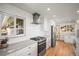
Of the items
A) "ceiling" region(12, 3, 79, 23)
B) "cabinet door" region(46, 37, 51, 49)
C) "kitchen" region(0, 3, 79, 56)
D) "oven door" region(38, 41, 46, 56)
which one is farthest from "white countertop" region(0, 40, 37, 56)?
"ceiling" region(12, 3, 79, 23)

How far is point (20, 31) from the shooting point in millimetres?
1496

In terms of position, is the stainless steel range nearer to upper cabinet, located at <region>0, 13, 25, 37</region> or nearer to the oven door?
the oven door

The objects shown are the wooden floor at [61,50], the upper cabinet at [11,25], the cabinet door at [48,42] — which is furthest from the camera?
the cabinet door at [48,42]

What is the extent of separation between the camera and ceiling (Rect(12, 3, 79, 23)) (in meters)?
1.41

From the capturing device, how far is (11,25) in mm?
1404

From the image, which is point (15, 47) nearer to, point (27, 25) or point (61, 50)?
point (27, 25)

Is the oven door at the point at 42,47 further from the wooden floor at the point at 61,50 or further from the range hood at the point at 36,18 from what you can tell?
the range hood at the point at 36,18

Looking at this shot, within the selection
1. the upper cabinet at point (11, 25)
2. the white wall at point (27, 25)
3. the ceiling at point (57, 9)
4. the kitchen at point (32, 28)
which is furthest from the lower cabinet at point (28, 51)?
the ceiling at point (57, 9)

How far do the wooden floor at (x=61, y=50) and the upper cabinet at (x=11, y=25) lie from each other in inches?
22.1

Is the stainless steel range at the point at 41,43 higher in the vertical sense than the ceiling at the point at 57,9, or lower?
lower

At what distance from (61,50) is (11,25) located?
35.1 inches

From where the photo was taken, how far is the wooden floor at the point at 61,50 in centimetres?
145

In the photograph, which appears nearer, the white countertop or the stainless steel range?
the white countertop

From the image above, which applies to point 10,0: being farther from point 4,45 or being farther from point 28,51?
point 28,51
